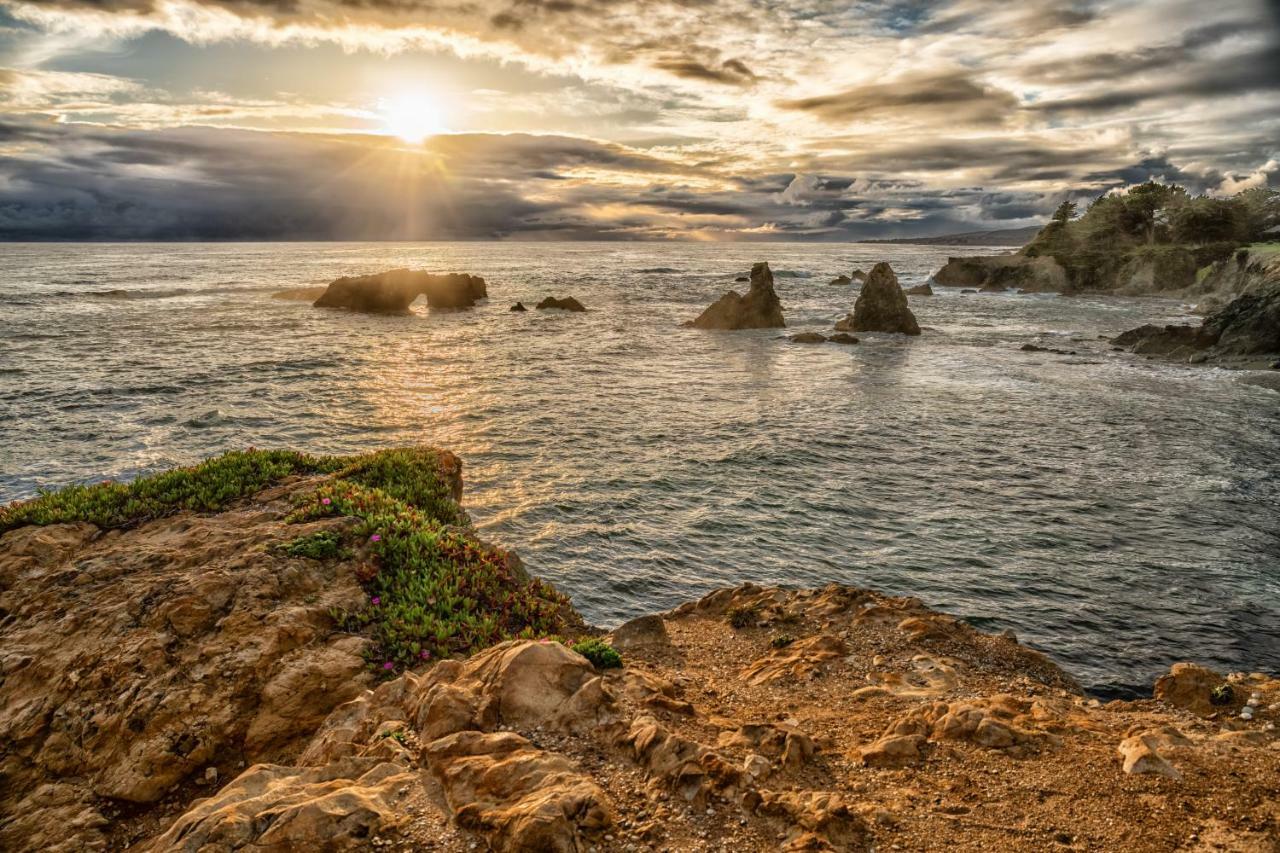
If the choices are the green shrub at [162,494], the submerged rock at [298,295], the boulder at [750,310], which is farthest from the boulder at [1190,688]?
the submerged rock at [298,295]

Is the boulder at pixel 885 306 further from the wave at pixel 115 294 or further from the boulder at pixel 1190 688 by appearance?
the wave at pixel 115 294

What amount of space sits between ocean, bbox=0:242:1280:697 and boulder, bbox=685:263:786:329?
7.04m

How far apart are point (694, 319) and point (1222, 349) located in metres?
45.2

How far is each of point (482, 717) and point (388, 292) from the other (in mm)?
78893

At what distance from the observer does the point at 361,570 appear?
38.2 feet

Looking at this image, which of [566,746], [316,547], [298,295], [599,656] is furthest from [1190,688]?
[298,295]

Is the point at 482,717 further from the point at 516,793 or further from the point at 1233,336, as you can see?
the point at 1233,336

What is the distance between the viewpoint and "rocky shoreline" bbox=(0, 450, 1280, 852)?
677 centimetres

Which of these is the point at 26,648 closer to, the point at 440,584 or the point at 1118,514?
the point at 440,584

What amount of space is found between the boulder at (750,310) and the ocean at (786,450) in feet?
23.1

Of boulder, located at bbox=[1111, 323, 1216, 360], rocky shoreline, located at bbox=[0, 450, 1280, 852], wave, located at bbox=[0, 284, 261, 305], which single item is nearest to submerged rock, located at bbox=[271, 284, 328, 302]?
wave, located at bbox=[0, 284, 261, 305]

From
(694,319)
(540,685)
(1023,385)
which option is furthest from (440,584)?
(694,319)

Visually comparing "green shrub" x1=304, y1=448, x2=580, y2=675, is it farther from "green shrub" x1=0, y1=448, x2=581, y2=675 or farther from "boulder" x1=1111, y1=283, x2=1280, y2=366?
"boulder" x1=1111, y1=283, x2=1280, y2=366

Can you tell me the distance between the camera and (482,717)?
8.05 meters
